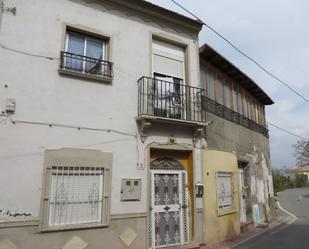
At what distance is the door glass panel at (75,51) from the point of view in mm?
7879

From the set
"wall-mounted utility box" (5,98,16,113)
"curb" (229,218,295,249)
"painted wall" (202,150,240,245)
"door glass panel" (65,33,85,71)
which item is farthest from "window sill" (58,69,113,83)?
"curb" (229,218,295,249)

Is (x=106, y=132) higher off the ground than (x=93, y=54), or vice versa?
(x=93, y=54)

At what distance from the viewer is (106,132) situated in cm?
798

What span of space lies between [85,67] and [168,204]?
450 centimetres

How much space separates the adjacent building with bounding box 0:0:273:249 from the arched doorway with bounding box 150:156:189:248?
0.03 metres

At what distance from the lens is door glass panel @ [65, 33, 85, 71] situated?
7879 mm

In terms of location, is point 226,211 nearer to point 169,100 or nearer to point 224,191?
point 224,191

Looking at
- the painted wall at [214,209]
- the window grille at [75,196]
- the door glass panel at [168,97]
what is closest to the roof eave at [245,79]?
the door glass panel at [168,97]

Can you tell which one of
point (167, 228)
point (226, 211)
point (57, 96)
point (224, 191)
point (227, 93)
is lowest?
point (167, 228)

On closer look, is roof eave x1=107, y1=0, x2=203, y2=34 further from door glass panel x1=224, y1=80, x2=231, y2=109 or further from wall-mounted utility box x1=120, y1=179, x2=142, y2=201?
wall-mounted utility box x1=120, y1=179, x2=142, y2=201

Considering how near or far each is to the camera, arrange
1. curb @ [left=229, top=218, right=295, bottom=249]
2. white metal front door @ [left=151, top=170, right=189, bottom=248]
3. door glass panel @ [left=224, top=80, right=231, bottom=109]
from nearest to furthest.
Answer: white metal front door @ [left=151, top=170, right=189, bottom=248]
curb @ [left=229, top=218, right=295, bottom=249]
door glass panel @ [left=224, top=80, right=231, bottom=109]

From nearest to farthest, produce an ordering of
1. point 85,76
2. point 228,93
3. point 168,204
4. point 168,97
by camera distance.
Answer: point 85,76 < point 168,204 < point 168,97 < point 228,93

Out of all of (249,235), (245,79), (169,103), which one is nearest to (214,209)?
(249,235)

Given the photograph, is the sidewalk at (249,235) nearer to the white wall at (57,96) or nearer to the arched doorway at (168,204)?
the arched doorway at (168,204)
